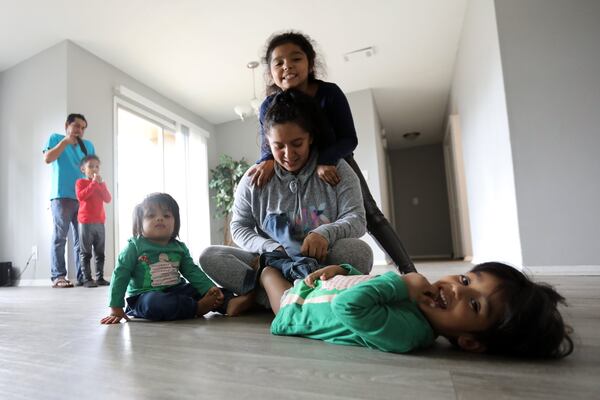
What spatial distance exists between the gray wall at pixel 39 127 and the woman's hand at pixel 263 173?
2906 mm

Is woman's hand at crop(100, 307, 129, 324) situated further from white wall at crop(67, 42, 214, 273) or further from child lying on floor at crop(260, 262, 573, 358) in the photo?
white wall at crop(67, 42, 214, 273)

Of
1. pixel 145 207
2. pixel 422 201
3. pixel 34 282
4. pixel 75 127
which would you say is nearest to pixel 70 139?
pixel 75 127

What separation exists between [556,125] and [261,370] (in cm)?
220

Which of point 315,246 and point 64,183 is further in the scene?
point 64,183

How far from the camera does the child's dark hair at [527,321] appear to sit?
2.01ft

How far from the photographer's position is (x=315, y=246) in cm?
97

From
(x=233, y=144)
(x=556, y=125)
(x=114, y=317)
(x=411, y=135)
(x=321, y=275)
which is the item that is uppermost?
(x=411, y=135)

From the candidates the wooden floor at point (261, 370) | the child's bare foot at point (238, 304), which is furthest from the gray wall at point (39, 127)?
the wooden floor at point (261, 370)

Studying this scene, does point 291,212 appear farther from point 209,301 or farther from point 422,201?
point 422,201

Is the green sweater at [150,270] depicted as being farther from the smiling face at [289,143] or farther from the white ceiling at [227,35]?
the white ceiling at [227,35]

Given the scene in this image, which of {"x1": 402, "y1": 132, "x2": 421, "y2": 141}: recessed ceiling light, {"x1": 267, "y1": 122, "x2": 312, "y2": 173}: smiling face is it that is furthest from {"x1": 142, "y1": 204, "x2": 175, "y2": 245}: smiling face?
{"x1": 402, "y1": 132, "x2": 421, "y2": 141}: recessed ceiling light

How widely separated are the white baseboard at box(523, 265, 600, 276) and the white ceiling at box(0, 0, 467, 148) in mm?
2348

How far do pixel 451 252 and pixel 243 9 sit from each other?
583 cm

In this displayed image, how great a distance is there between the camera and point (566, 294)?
1334 mm
